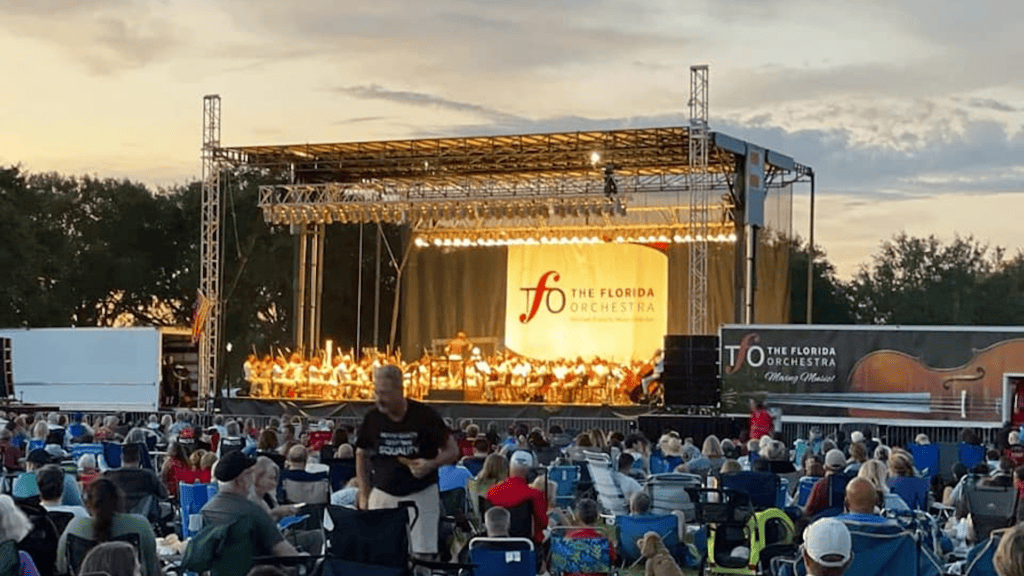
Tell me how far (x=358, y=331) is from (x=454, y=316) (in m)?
1.88

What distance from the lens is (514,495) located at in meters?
10.6

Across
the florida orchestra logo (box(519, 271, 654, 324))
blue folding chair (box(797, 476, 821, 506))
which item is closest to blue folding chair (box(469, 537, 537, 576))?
blue folding chair (box(797, 476, 821, 506))

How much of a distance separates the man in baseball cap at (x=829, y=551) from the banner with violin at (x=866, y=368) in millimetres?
21337

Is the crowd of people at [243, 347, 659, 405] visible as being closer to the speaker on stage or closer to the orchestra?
the orchestra

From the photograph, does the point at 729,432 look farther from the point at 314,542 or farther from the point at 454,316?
the point at 314,542

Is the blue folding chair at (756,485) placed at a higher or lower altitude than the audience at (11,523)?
lower

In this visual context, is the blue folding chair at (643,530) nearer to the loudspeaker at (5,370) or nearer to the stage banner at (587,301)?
the stage banner at (587,301)

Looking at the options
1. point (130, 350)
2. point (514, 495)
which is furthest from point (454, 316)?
point (514, 495)

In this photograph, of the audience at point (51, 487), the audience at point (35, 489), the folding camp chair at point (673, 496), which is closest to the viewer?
the audience at point (51, 487)

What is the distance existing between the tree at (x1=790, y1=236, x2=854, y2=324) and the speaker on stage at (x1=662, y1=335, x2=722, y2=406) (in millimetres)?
20609

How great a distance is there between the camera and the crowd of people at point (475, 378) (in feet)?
102

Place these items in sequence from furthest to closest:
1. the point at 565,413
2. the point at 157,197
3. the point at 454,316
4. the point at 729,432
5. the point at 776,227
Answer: the point at 157,197 → the point at 454,316 → the point at 776,227 → the point at 565,413 → the point at 729,432

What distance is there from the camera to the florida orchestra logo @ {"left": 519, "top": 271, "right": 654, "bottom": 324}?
33.3m

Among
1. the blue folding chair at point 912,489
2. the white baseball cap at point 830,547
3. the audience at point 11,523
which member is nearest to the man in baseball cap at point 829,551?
the white baseball cap at point 830,547
